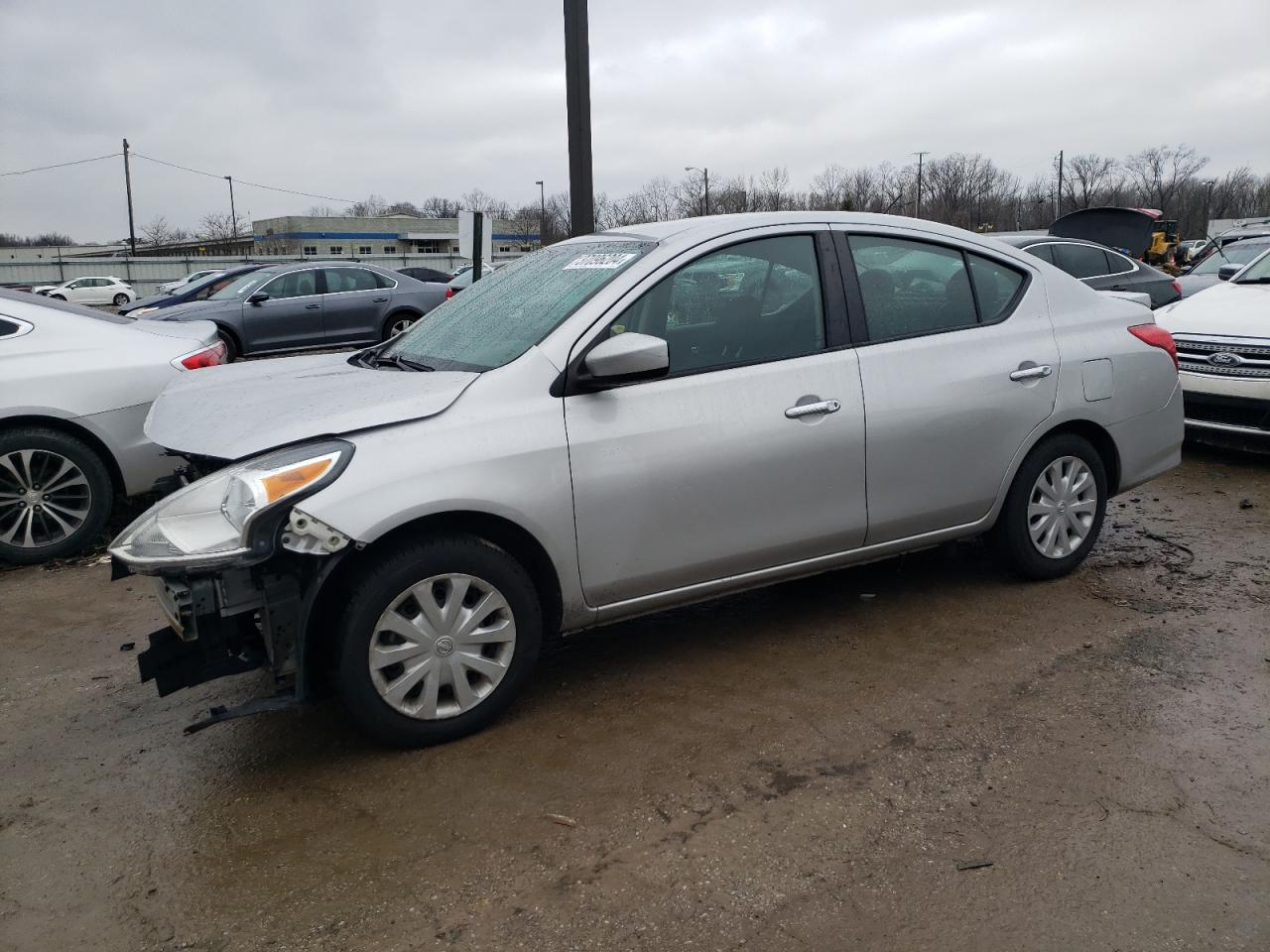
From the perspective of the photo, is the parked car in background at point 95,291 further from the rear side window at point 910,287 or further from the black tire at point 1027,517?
the black tire at point 1027,517

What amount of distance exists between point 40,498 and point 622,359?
13.0 ft

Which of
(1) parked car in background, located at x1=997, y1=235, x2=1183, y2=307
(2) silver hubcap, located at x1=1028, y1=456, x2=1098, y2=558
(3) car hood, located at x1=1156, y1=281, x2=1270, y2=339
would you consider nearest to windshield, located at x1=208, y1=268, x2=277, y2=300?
(1) parked car in background, located at x1=997, y1=235, x2=1183, y2=307

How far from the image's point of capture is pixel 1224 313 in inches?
297

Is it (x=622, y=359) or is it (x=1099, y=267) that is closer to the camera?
(x=622, y=359)

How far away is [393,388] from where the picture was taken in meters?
3.50

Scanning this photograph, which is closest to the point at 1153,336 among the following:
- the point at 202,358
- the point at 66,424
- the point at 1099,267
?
the point at 202,358

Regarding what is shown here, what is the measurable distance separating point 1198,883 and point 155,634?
312 cm

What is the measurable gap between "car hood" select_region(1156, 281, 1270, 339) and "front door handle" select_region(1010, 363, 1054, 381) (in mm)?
3531

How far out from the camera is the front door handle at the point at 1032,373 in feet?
14.3

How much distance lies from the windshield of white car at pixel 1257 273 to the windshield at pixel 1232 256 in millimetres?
5056

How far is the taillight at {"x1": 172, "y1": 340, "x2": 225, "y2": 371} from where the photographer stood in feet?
19.3

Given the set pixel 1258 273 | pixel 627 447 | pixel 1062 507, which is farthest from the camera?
pixel 1258 273

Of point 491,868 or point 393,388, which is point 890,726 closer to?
point 491,868

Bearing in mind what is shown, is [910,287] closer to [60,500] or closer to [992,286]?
[992,286]
